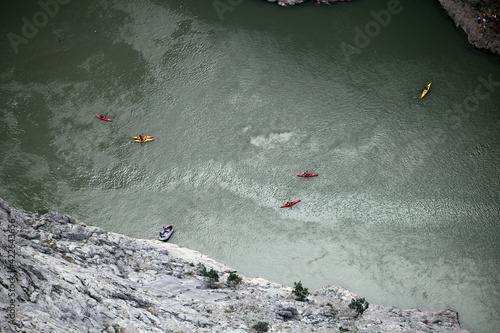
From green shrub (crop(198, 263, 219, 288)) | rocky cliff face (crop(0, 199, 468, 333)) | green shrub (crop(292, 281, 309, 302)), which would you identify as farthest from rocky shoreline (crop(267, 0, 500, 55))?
green shrub (crop(198, 263, 219, 288))

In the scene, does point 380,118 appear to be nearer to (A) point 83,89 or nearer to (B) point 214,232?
(B) point 214,232

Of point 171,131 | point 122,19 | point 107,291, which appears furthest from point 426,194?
point 122,19

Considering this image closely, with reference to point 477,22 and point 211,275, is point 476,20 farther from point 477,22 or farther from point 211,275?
point 211,275

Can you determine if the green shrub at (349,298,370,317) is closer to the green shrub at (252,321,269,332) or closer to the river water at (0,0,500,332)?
the river water at (0,0,500,332)

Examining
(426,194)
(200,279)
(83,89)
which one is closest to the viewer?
(200,279)

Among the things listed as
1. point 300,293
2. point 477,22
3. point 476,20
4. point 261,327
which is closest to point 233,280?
point 300,293

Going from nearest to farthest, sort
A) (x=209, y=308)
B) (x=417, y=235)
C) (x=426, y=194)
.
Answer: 1. (x=209, y=308)
2. (x=417, y=235)
3. (x=426, y=194)
